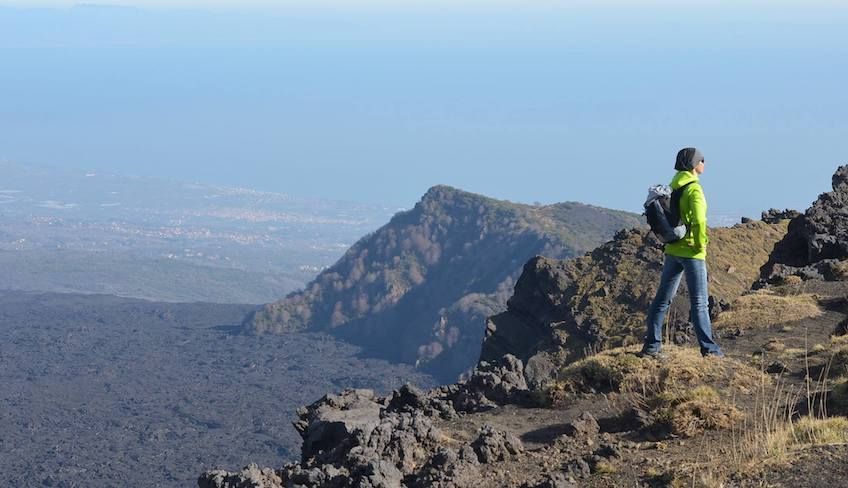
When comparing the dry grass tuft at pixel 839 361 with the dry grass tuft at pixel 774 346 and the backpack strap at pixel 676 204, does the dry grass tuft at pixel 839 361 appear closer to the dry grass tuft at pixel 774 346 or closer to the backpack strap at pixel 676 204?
the dry grass tuft at pixel 774 346

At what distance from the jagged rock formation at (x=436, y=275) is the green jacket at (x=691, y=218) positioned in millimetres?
84334

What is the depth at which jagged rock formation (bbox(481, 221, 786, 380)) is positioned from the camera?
3547cm

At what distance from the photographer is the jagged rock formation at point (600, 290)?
35.5m

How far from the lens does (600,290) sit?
38.3m

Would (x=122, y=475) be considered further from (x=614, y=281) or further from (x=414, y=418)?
(x=414, y=418)

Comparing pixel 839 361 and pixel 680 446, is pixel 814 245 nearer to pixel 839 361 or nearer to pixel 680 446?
pixel 839 361

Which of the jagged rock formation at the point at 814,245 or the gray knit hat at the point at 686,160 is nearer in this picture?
Answer: the gray knit hat at the point at 686,160

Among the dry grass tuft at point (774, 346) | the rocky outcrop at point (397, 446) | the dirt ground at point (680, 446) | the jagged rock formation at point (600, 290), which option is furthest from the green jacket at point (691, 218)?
the jagged rock formation at point (600, 290)

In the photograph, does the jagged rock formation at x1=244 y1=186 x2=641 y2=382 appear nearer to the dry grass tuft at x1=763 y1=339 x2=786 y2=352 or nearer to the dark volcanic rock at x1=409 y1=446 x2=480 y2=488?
the dry grass tuft at x1=763 y1=339 x2=786 y2=352

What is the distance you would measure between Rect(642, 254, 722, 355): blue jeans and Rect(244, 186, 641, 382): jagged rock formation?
275 feet

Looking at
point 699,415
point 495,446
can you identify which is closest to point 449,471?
point 495,446

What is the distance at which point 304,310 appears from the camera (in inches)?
5025

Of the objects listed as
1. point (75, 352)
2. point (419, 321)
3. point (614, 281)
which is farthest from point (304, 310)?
point (614, 281)

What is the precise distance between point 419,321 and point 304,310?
53.3 ft
